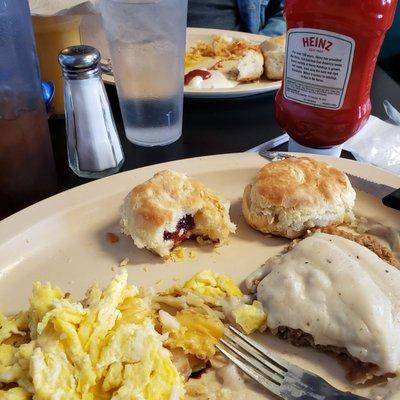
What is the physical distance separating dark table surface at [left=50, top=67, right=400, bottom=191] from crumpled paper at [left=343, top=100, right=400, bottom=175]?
0.14 ft

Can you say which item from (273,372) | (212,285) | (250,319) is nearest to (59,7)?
(212,285)

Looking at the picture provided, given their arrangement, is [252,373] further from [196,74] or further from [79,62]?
[196,74]

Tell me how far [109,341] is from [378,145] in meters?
0.99

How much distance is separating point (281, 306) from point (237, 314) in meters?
0.08

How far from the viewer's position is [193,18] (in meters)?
2.94

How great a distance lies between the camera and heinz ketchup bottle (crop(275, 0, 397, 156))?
44.4 inches

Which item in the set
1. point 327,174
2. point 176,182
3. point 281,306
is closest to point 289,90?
point 327,174

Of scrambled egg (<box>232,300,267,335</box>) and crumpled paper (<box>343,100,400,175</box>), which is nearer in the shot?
scrambled egg (<box>232,300,267,335</box>)

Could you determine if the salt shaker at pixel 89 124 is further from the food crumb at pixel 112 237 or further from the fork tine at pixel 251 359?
the fork tine at pixel 251 359

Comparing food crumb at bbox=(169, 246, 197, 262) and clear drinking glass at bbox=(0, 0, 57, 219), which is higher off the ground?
clear drinking glass at bbox=(0, 0, 57, 219)

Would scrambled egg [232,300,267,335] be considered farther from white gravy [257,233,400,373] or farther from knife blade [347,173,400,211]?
knife blade [347,173,400,211]

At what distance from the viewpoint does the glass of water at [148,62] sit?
1285 mm

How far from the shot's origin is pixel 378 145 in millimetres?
1414

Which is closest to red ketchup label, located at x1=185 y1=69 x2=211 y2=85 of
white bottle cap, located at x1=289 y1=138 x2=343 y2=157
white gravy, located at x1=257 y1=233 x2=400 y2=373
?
white bottle cap, located at x1=289 y1=138 x2=343 y2=157
